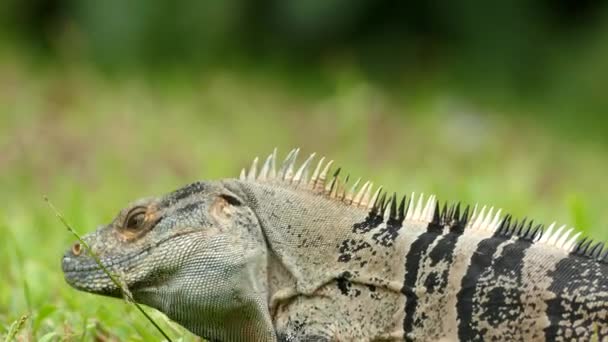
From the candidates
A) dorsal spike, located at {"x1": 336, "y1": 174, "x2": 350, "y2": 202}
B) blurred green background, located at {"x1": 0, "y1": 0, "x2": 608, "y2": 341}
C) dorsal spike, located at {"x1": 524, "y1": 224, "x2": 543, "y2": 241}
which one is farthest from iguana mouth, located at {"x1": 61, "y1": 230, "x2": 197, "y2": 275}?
dorsal spike, located at {"x1": 524, "y1": 224, "x2": 543, "y2": 241}

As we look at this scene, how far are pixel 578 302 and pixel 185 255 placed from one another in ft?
5.04

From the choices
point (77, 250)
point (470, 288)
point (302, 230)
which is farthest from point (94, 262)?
point (470, 288)

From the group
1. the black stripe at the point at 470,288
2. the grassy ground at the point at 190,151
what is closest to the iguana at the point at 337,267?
the black stripe at the point at 470,288

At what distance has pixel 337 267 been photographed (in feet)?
14.0

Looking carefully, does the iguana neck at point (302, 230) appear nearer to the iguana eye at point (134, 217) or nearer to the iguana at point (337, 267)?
the iguana at point (337, 267)

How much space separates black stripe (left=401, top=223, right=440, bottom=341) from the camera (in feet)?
13.5

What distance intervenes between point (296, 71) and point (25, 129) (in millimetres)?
5099

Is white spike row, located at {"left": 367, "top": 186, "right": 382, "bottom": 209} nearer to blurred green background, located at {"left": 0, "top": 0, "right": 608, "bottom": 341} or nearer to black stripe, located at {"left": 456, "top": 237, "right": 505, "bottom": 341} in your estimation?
black stripe, located at {"left": 456, "top": 237, "right": 505, "bottom": 341}

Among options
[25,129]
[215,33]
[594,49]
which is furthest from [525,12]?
[25,129]

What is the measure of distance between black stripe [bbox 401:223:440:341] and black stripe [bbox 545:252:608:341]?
49 centimetres

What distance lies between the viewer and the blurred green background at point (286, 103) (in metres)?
8.25

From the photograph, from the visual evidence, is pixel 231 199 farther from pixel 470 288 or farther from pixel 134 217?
pixel 470 288

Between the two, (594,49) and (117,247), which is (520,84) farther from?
(117,247)

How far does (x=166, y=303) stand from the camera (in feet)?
14.3
